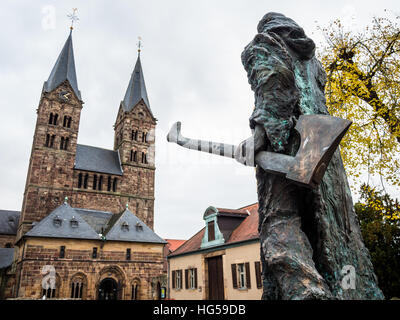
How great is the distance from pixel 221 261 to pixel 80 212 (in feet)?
Answer: 79.3

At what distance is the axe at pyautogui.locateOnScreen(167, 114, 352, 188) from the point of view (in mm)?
1971

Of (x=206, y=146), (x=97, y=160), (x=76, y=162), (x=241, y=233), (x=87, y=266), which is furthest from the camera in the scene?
(x=97, y=160)

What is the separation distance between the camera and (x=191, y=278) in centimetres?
2078

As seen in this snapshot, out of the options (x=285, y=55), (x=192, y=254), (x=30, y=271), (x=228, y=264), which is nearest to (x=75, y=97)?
(x=30, y=271)

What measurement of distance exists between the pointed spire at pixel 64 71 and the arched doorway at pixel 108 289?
92.6 ft

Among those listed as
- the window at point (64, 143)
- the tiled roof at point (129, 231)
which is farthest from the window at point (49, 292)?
the window at point (64, 143)

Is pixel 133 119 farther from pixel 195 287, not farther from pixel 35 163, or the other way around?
pixel 195 287

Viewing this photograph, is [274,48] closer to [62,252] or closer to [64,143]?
[62,252]

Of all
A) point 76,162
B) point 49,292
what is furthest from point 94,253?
point 76,162

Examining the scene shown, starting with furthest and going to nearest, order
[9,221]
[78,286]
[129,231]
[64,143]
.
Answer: [9,221], [64,143], [129,231], [78,286]

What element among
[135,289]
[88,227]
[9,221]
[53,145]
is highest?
[53,145]

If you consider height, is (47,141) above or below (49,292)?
above

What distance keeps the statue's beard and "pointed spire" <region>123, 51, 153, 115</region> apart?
4970 cm
